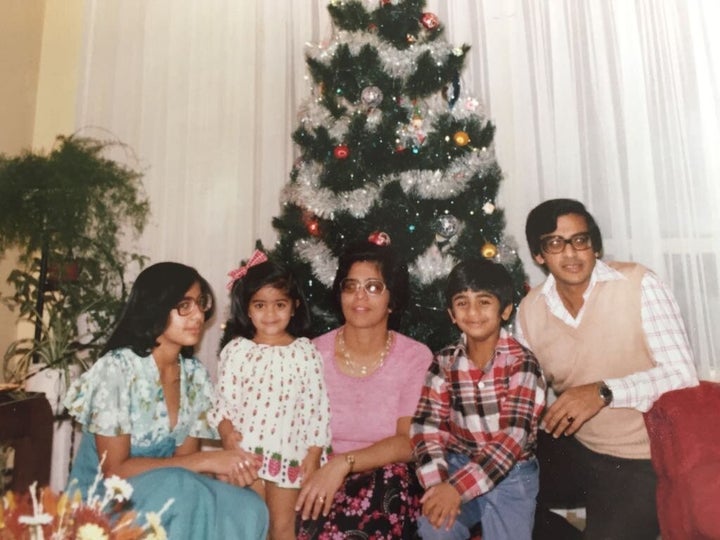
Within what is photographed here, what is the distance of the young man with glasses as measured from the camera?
1.57 m

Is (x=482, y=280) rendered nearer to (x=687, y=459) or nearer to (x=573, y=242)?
(x=573, y=242)

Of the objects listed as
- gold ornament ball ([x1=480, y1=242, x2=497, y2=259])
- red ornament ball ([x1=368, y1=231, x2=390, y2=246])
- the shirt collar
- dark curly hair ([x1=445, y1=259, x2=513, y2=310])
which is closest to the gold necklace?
dark curly hair ([x1=445, y1=259, x2=513, y2=310])

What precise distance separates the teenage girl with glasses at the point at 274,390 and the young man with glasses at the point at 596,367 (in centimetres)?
65

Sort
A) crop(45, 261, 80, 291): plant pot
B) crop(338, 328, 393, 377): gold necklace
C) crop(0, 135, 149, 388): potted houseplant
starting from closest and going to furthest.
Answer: crop(338, 328, 393, 377): gold necklace
crop(0, 135, 149, 388): potted houseplant
crop(45, 261, 80, 291): plant pot

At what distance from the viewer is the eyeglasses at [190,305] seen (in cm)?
160

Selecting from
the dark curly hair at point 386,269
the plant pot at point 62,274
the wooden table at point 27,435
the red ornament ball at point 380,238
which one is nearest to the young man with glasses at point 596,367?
the dark curly hair at point 386,269

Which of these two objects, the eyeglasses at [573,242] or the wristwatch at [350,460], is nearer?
the wristwatch at [350,460]

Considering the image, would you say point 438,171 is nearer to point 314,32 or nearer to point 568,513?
point 314,32

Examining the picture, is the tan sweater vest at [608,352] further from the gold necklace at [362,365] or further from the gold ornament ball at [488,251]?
the gold necklace at [362,365]

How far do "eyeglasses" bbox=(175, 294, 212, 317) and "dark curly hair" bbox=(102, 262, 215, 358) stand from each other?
0.5 inches

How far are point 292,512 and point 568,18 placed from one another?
2157 mm

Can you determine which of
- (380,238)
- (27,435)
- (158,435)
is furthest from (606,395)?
(27,435)

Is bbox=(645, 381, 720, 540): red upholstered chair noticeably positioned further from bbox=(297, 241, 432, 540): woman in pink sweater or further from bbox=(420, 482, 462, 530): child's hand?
bbox=(297, 241, 432, 540): woman in pink sweater

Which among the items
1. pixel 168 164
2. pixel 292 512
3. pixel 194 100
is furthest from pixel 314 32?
pixel 292 512
